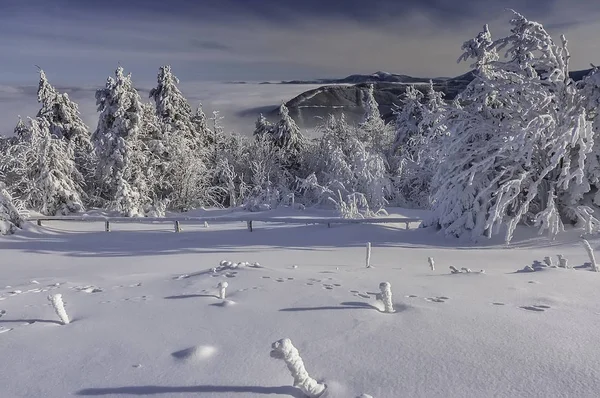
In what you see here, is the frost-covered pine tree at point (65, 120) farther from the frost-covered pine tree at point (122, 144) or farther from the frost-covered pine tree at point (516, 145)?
the frost-covered pine tree at point (516, 145)

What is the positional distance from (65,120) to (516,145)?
35.3 m

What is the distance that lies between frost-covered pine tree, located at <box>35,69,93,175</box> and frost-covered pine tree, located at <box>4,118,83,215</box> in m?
4.63

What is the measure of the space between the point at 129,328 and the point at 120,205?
87.6 ft

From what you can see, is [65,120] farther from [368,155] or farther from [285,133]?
[368,155]

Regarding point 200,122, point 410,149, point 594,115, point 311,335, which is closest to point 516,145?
point 594,115

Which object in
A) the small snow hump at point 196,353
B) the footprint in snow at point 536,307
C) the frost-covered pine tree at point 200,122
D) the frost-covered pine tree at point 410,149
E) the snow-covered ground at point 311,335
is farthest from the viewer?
the frost-covered pine tree at point 200,122

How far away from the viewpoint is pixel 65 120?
37.4 metres

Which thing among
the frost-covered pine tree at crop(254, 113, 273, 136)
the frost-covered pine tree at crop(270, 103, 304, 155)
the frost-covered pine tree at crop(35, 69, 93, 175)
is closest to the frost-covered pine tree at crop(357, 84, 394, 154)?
the frost-covered pine tree at crop(270, 103, 304, 155)

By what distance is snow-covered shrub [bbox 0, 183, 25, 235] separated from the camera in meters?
19.3

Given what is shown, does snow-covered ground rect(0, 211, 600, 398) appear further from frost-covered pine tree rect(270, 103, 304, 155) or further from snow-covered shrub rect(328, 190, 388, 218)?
frost-covered pine tree rect(270, 103, 304, 155)

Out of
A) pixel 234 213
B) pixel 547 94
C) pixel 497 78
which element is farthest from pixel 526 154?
pixel 234 213

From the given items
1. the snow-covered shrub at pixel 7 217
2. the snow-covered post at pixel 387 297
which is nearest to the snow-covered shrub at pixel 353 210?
the snow-covered shrub at pixel 7 217

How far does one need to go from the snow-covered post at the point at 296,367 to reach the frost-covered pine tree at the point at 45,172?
98.3ft

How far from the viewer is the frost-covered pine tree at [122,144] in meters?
29.8
